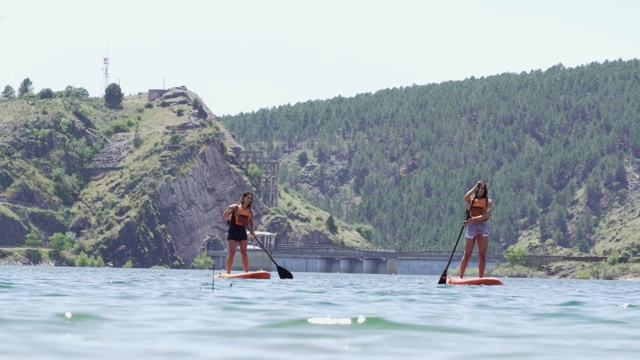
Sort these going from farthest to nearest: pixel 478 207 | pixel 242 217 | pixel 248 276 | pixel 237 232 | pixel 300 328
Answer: pixel 248 276 < pixel 237 232 < pixel 242 217 < pixel 478 207 < pixel 300 328

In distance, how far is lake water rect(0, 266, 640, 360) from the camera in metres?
22.0

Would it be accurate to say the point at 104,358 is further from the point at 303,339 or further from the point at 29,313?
the point at 29,313

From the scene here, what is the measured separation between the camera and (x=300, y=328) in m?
26.3

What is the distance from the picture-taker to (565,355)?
74.4 feet

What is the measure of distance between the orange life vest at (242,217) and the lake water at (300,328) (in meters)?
17.1

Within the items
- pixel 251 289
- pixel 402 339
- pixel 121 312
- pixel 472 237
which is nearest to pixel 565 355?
pixel 402 339

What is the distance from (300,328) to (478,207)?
81.9 feet

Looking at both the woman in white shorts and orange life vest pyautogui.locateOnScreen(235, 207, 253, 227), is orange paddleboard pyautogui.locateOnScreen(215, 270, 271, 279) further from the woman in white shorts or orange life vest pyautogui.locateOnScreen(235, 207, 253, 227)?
the woman in white shorts

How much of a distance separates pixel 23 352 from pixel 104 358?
1452 mm

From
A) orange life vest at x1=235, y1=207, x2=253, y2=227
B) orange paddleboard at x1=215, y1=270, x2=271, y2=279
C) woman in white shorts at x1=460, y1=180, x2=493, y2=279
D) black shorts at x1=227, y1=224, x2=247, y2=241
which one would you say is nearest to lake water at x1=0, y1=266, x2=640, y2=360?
woman in white shorts at x1=460, y1=180, x2=493, y2=279

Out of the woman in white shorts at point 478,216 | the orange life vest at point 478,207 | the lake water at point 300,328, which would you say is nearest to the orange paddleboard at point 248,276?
the woman in white shorts at point 478,216

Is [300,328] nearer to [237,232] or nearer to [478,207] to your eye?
[478,207]

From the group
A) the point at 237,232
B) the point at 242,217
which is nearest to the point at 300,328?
the point at 242,217

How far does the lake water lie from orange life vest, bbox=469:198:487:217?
11.4 meters
